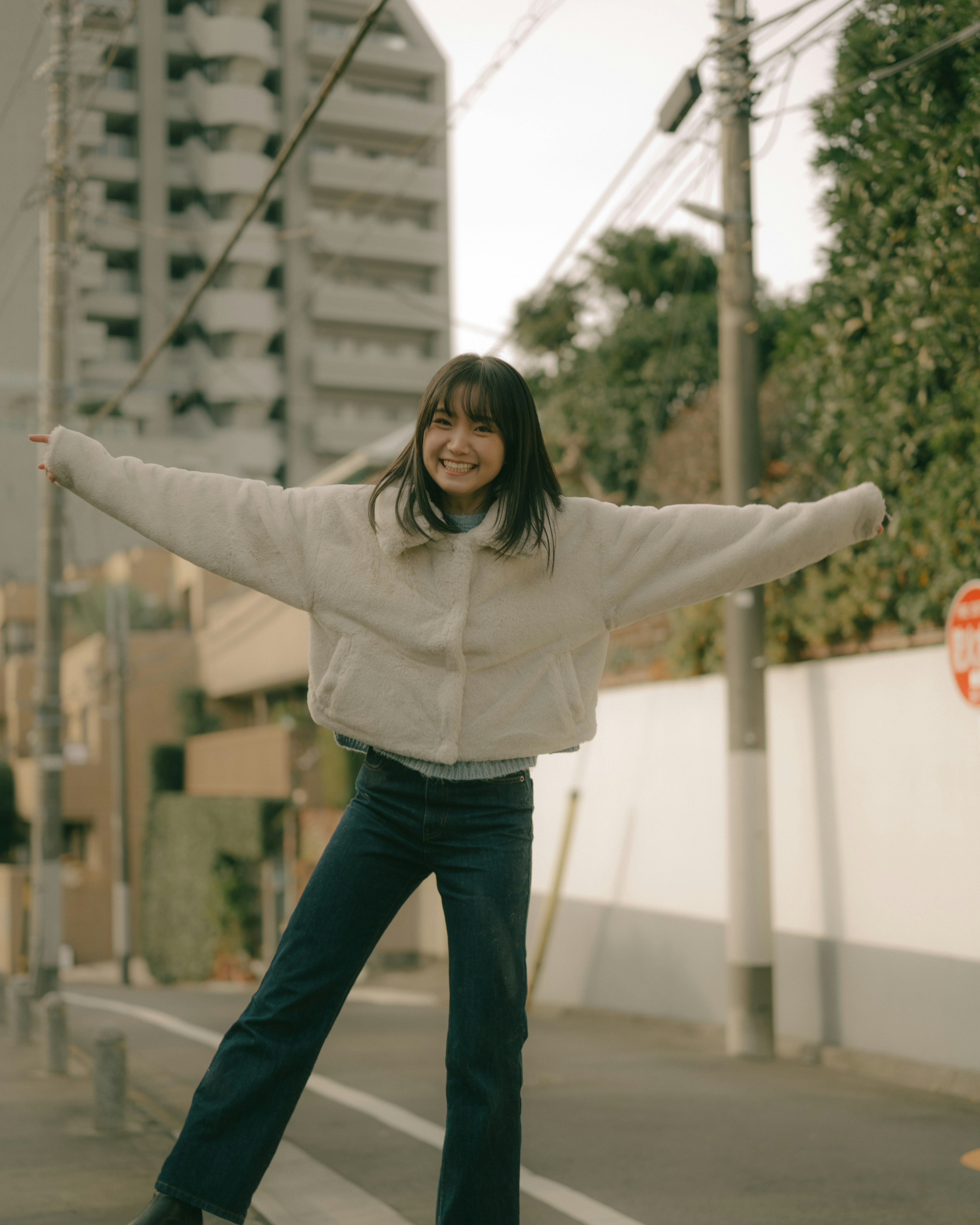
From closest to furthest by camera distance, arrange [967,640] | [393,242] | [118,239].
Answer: [967,640], [118,239], [393,242]

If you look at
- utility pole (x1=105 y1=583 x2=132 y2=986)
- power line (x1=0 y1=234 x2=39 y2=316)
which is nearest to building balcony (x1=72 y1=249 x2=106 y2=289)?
utility pole (x1=105 y1=583 x2=132 y2=986)

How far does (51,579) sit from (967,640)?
9.12 m

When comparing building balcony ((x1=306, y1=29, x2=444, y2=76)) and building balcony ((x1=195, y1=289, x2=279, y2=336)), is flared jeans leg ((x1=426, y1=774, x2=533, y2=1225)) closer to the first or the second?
building balcony ((x1=195, y1=289, x2=279, y2=336))

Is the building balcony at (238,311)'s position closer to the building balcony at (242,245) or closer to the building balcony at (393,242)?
the building balcony at (242,245)

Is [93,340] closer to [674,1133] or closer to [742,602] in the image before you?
[742,602]

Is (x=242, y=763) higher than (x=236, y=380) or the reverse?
the reverse

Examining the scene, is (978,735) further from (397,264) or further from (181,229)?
(397,264)

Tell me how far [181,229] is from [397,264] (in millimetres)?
12041

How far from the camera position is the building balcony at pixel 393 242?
5428 centimetres

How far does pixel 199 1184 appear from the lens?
2.38 meters

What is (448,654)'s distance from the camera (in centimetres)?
249

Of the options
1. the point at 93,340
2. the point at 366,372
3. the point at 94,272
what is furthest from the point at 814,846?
the point at 366,372

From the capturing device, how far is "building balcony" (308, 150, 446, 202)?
2042 inches

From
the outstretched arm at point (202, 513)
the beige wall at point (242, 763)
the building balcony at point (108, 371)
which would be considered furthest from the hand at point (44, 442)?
the building balcony at point (108, 371)
